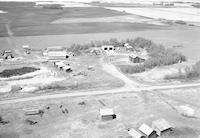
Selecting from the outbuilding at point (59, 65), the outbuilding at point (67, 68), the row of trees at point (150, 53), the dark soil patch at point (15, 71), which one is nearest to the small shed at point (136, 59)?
the row of trees at point (150, 53)

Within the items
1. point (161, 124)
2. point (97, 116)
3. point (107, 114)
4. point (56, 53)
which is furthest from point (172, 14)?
point (161, 124)

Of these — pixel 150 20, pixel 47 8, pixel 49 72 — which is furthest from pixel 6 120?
pixel 47 8

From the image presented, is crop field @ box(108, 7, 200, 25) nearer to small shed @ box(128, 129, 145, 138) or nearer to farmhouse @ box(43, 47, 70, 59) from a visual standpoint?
farmhouse @ box(43, 47, 70, 59)

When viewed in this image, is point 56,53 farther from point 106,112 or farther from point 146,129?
point 146,129

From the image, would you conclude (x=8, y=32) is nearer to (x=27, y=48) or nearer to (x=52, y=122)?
(x=27, y=48)

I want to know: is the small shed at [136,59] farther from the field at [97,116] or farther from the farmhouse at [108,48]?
the field at [97,116]

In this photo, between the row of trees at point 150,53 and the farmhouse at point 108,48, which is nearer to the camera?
the row of trees at point 150,53

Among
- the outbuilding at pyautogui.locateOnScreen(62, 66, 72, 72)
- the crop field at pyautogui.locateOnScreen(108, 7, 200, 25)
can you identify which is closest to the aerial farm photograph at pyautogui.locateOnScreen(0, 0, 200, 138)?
the outbuilding at pyautogui.locateOnScreen(62, 66, 72, 72)
